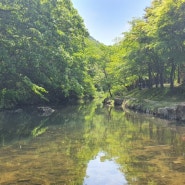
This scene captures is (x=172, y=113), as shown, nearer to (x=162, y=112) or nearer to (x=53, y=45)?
(x=162, y=112)

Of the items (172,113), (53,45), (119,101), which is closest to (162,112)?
(172,113)

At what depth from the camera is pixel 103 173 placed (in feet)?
35.5

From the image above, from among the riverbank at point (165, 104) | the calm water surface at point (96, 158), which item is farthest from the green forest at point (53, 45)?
the calm water surface at point (96, 158)

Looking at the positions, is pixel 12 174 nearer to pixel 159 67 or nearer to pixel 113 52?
pixel 159 67

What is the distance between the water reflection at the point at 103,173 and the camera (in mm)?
9797

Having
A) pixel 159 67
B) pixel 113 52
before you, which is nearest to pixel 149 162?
pixel 159 67

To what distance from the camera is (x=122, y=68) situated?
4666 centimetres

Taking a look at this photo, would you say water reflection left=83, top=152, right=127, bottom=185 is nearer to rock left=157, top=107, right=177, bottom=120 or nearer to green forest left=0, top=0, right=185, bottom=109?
green forest left=0, top=0, right=185, bottom=109

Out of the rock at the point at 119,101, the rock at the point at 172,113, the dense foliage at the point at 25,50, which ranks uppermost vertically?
the dense foliage at the point at 25,50

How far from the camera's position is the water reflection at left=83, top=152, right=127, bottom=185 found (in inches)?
386

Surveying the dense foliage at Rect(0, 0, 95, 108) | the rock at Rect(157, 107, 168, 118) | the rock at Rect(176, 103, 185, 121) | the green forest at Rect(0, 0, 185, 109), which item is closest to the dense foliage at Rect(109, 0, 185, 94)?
the green forest at Rect(0, 0, 185, 109)

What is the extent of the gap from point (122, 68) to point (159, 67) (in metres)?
5.62

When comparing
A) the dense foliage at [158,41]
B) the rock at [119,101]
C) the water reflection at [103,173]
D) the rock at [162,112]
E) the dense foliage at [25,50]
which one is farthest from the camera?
the rock at [119,101]

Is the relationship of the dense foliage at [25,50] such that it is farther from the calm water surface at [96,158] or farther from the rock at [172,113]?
the rock at [172,113]
